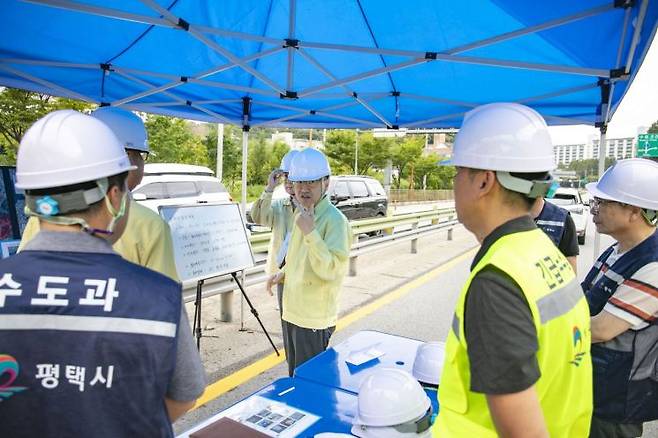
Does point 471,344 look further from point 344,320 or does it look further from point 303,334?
point 344,320

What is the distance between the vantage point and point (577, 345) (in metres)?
1.31

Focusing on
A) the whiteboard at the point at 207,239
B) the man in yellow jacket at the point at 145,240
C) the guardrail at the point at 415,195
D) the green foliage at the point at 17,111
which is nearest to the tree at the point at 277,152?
the guardrail at the point at 415,195

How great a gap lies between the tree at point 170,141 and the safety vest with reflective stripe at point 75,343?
82.6 feet

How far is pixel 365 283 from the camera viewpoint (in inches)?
315

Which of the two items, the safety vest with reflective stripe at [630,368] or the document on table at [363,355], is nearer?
the safety vest with reflective stripe at [630,368]

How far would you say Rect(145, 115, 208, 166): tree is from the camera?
27234 mm

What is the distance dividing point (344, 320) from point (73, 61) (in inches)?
170

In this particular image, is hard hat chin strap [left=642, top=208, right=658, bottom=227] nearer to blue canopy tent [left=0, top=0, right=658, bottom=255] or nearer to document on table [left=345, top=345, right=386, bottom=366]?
blue canopy tent [left=0, top=0, right=658, bottom=255]

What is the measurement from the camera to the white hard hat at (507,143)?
1.29m

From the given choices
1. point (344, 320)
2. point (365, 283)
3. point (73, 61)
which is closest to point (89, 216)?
point (73, 61)

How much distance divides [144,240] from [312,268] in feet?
3.96

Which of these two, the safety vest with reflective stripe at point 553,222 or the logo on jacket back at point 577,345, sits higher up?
the safety vest with reflective stripe at point 553,222

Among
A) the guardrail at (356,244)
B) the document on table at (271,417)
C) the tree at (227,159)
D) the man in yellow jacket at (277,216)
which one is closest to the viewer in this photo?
the document on table at (271,417)

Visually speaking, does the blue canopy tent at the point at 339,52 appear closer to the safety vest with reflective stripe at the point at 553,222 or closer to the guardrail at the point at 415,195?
the safety vest with reflective stripe at the point at 553,222
